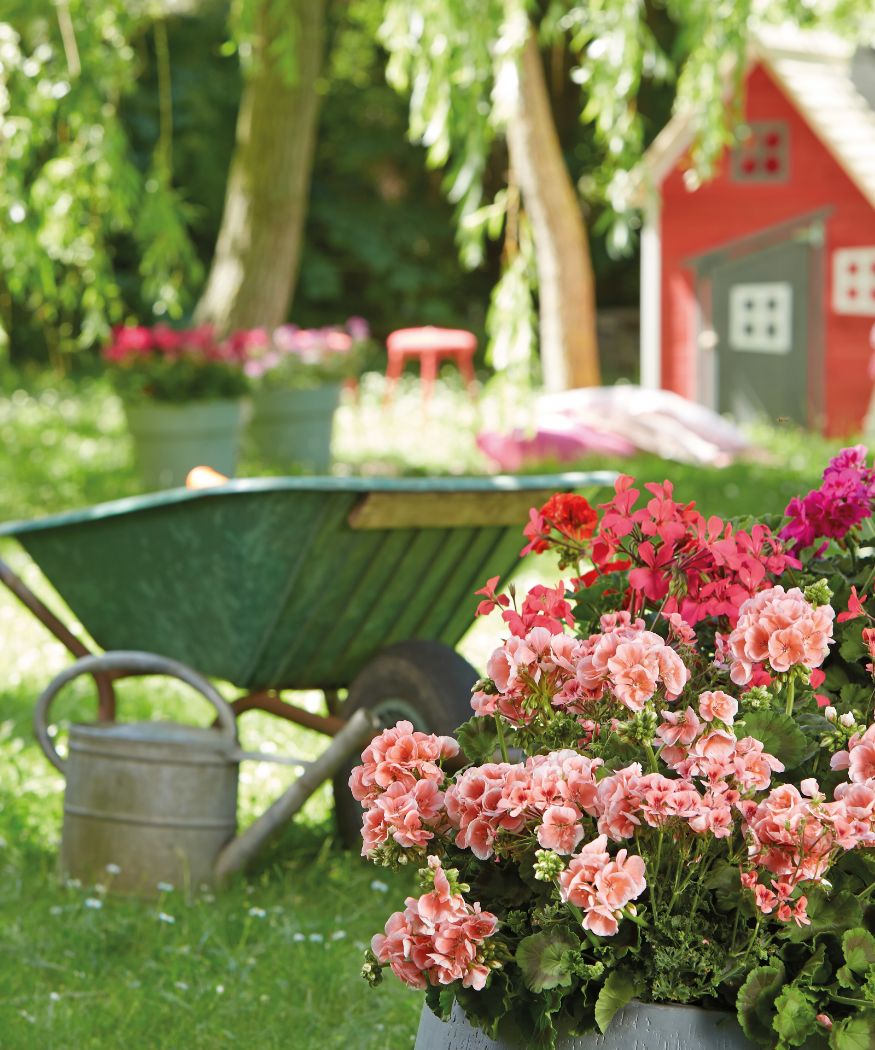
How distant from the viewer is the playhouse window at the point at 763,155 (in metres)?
12.2

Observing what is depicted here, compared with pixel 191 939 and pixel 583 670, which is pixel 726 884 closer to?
pixel 583 670

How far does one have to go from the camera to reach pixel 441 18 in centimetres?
545

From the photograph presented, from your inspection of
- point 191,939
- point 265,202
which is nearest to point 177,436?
point 265,202

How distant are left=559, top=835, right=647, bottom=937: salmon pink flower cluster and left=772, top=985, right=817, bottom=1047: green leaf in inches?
6.4

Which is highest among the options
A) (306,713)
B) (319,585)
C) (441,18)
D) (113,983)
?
(441,18)

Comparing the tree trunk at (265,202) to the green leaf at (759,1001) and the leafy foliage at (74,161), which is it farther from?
the green leaf at (759,1001)

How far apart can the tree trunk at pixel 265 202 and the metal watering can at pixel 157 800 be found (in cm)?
743

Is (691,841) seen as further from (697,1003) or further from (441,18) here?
(441,18)

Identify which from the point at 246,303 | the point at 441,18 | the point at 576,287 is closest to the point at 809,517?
the point at 441,18

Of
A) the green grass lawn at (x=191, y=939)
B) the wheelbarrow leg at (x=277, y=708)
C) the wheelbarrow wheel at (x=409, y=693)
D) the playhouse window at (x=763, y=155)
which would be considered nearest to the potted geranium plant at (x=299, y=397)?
the playhouse window at (x=763, y=155)

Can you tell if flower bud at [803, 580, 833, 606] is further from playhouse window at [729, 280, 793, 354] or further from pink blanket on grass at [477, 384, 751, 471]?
playhouse window at [729, 280, 793, 354]

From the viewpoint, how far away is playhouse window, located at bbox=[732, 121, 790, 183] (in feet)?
40.1

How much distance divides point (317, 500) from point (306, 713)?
0.56 m

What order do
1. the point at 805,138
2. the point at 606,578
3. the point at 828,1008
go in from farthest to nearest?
the point at 805,138 < the point at 606,578 < the point at 828,1008
